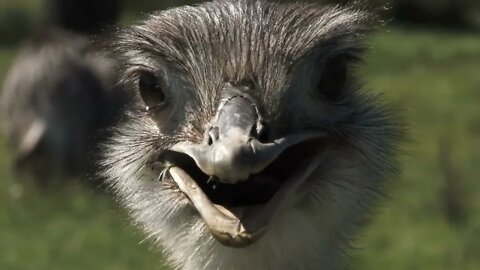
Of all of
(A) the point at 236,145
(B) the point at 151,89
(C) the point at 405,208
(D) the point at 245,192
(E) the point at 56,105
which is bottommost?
(C) the point at 405,208

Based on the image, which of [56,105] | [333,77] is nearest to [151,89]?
[333,77]

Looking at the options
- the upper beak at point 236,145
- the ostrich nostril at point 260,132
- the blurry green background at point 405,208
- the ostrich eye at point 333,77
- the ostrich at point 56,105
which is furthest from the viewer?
the ostrich at point 56,105

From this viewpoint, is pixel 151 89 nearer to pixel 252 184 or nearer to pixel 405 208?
pixel 252 184

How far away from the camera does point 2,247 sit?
7750 millimetres

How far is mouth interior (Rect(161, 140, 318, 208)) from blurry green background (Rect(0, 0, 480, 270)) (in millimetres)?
621

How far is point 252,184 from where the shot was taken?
2.79m

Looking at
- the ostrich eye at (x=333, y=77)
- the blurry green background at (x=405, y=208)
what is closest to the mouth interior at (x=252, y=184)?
the ostrich eye at (x=333, y=77)

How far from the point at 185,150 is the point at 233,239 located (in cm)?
23

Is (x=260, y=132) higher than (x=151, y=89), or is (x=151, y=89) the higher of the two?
(x=151, y=89)

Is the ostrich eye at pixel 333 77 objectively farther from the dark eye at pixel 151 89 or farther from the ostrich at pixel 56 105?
the ostrich at pixel 56 105

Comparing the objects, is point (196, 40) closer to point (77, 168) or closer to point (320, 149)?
point (320, 149)

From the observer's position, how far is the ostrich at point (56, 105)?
9703 millimetres

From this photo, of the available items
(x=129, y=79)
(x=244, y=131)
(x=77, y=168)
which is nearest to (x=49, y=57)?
(x=77, y=168)

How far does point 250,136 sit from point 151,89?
1.69 ft
